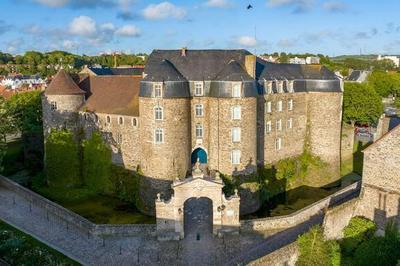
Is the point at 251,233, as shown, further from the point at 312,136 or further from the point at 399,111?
the point at 399,111

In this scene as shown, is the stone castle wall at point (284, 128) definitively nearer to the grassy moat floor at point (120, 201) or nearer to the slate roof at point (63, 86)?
the grassy moat floor at point (120, 201)

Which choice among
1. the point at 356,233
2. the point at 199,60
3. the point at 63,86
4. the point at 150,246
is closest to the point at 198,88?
the point at 199,60

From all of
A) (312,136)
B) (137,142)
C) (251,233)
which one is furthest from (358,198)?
(137,142)

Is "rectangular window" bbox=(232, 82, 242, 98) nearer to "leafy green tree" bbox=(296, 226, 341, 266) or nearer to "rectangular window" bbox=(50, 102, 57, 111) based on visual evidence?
"leafy green tree" bbox=(296, 226, 341, 266)

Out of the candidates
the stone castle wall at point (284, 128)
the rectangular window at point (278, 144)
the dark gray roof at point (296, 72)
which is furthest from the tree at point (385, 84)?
the rectangular window at point (278, 144)

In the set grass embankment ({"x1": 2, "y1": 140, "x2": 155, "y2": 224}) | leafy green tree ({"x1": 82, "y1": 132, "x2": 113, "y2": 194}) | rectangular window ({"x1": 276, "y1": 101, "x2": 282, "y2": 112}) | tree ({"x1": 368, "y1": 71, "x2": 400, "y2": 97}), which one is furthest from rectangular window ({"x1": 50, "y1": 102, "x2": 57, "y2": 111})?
tree ({"x1": 368, "y1": 71, "x2": 400, "y2": 97})

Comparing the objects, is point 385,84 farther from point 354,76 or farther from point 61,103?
point 61,103
